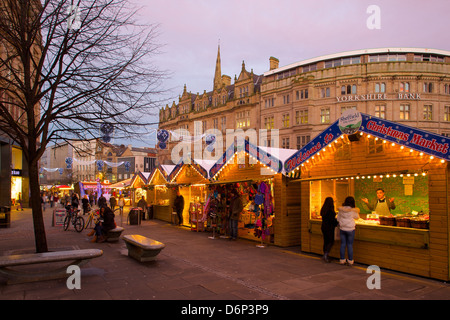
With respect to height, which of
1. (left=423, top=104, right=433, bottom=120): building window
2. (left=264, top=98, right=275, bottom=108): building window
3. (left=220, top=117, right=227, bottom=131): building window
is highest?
(left=264, top=98, right=275, bottom=108): building window

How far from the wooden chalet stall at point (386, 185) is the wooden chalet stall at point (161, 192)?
34.0 ft

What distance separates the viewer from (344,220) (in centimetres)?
796

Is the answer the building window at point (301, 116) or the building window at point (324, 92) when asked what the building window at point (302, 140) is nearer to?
the building window at point (301, 116)

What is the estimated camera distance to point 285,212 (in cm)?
1064

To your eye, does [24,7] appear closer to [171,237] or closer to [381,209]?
[171,237]

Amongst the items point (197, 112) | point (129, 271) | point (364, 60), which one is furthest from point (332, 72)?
point (129, 271)

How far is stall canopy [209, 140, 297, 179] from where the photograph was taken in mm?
10602

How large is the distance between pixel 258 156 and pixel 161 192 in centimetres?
1163

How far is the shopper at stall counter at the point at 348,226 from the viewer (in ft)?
25.9

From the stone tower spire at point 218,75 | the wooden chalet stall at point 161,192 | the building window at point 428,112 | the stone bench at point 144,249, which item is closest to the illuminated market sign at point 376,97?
the building window at point 428,112

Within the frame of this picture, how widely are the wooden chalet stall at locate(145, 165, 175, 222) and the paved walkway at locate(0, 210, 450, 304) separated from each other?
970cm

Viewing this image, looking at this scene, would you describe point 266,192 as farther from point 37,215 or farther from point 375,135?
point 37,215


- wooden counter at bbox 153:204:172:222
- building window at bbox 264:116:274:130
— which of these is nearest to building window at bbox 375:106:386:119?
building window at bbox 264:116:274:130

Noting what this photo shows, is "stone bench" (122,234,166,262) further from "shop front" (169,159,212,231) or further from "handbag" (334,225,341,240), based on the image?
"shop front" (169,159,212,231)
